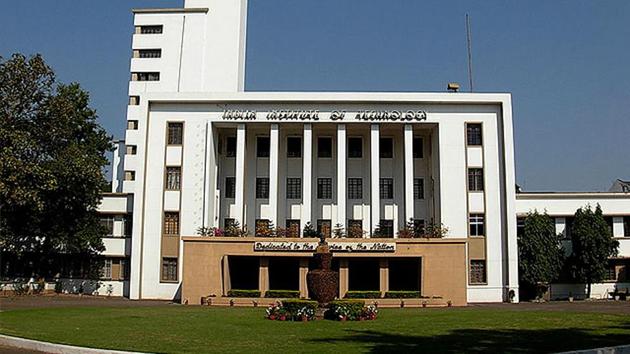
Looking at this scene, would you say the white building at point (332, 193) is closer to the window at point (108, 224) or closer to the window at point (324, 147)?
the window at point (324, 147)

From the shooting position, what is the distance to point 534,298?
41469 millimetres

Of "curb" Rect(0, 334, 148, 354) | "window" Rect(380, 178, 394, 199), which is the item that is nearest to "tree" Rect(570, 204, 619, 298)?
"window" Rect(380, 178, 394, 199)

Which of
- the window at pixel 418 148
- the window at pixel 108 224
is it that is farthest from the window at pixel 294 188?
the window at pixel 108 224

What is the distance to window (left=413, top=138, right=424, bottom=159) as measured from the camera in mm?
44750

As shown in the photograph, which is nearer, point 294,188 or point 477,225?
point 477,225

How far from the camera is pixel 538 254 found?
40.5 meters

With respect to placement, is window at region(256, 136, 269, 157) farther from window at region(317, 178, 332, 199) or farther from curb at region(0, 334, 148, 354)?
curb at region(0, 334, 148, 354)

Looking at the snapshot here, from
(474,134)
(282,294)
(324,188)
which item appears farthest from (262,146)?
(474,134)

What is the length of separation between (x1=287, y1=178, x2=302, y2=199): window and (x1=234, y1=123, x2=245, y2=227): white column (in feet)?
12.2

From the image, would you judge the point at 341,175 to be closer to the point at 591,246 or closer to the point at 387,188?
the point at 387,188

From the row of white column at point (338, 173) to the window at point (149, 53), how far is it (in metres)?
17.5

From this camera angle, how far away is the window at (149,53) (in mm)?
55594

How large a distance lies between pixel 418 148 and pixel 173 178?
630 inches

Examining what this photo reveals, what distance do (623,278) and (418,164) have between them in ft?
48.3
